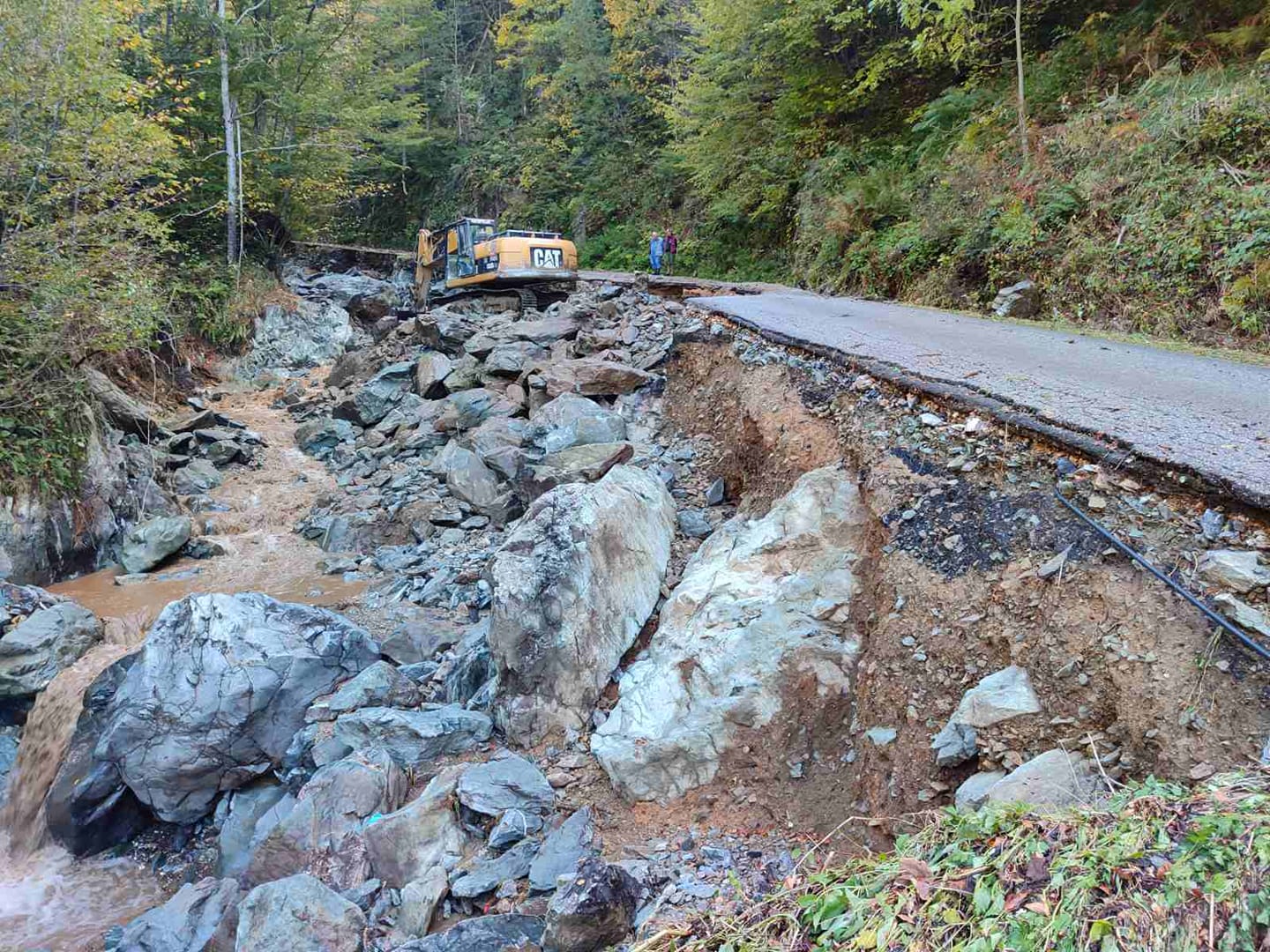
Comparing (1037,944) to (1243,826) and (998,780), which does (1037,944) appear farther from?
(998,780)

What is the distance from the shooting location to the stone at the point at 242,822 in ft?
16.0

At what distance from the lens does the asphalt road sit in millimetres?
3439

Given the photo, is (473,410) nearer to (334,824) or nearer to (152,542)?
(152,542)

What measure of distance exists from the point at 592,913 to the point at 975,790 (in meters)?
1.68

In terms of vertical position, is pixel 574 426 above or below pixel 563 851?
above

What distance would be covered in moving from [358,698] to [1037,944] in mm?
5112

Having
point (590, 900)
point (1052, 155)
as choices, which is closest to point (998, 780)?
point (590, 900)

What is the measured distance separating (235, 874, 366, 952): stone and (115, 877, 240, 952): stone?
0.31 m

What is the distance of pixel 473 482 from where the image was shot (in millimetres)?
9266

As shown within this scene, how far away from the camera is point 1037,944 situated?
182 cm

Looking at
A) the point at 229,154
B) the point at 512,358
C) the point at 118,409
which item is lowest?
the point at 118,409

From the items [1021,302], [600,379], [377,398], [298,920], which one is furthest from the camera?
[377,398]

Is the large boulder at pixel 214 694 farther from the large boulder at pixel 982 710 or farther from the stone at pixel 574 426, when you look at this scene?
the large boulder at pixel 982 710

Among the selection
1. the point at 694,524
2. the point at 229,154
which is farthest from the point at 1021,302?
the point at 229,154
